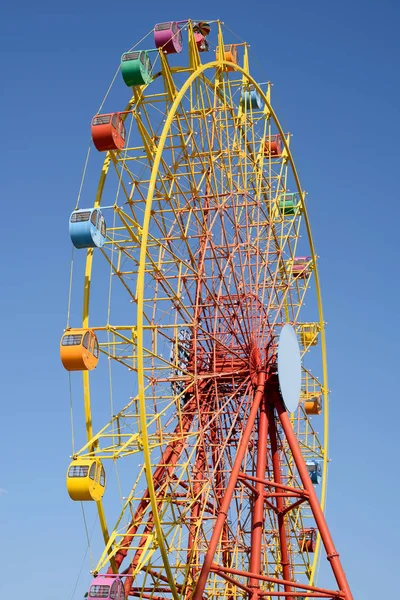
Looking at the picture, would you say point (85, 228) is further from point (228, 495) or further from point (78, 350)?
point (228, 495)

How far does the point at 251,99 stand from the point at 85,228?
926cm

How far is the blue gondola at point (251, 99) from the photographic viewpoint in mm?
24547

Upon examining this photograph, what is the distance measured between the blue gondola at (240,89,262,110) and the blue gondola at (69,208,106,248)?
8.31 m

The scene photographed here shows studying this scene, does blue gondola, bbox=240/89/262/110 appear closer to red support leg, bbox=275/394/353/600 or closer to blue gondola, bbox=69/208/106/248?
blue gondola, bbox=69/208/106/248

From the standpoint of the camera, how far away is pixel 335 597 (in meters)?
17.9

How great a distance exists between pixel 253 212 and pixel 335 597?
1009cm

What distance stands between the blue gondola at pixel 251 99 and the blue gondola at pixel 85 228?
8.31 meters

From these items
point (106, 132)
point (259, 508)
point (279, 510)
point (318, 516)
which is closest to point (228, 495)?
point (259, 508)

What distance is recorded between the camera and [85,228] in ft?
56.7

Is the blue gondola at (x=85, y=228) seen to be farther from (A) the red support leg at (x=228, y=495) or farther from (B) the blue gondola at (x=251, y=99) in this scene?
(B) the blue gondola at (x=251, y=99)

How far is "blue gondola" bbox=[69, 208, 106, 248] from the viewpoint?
681 inches

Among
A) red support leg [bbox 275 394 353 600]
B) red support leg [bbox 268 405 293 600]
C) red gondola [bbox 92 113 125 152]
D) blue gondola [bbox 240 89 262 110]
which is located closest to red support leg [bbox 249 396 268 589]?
red support leg [bbox 275 394 353 600]

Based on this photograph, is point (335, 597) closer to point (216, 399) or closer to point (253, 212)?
point (216, 399)

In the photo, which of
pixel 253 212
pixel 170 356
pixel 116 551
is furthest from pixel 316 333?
pixel 116 551
